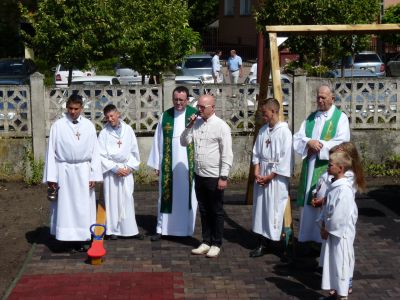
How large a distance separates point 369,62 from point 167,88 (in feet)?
63.9

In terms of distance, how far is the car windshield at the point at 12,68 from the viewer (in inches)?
922

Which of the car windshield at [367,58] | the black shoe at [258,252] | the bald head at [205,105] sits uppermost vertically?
the car windshield at [367,58]

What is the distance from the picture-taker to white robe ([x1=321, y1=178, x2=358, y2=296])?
24.1ft

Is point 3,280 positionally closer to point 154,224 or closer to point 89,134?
point 89,134

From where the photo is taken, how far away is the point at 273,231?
901cm

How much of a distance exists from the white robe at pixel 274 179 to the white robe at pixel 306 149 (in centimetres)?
26

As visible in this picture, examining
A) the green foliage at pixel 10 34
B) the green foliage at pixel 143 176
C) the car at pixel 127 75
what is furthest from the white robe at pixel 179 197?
the green foliage at pixel 10 34

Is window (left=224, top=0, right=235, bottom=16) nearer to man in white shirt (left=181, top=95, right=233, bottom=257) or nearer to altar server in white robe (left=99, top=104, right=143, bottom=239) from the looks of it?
altar server in white robe (left=99, top=104, right=143, bottom=239)

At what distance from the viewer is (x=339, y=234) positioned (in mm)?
7406

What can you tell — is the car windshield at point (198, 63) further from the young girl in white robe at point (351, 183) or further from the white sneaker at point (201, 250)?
the young girl in white robe at point (351, 183)

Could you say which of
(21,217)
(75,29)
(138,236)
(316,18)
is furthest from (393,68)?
(138,236)

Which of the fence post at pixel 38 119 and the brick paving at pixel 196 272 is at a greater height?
the fence post at pixel 38 119

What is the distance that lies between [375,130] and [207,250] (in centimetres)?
579

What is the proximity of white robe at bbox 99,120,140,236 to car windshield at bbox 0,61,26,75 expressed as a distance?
14.3 m
